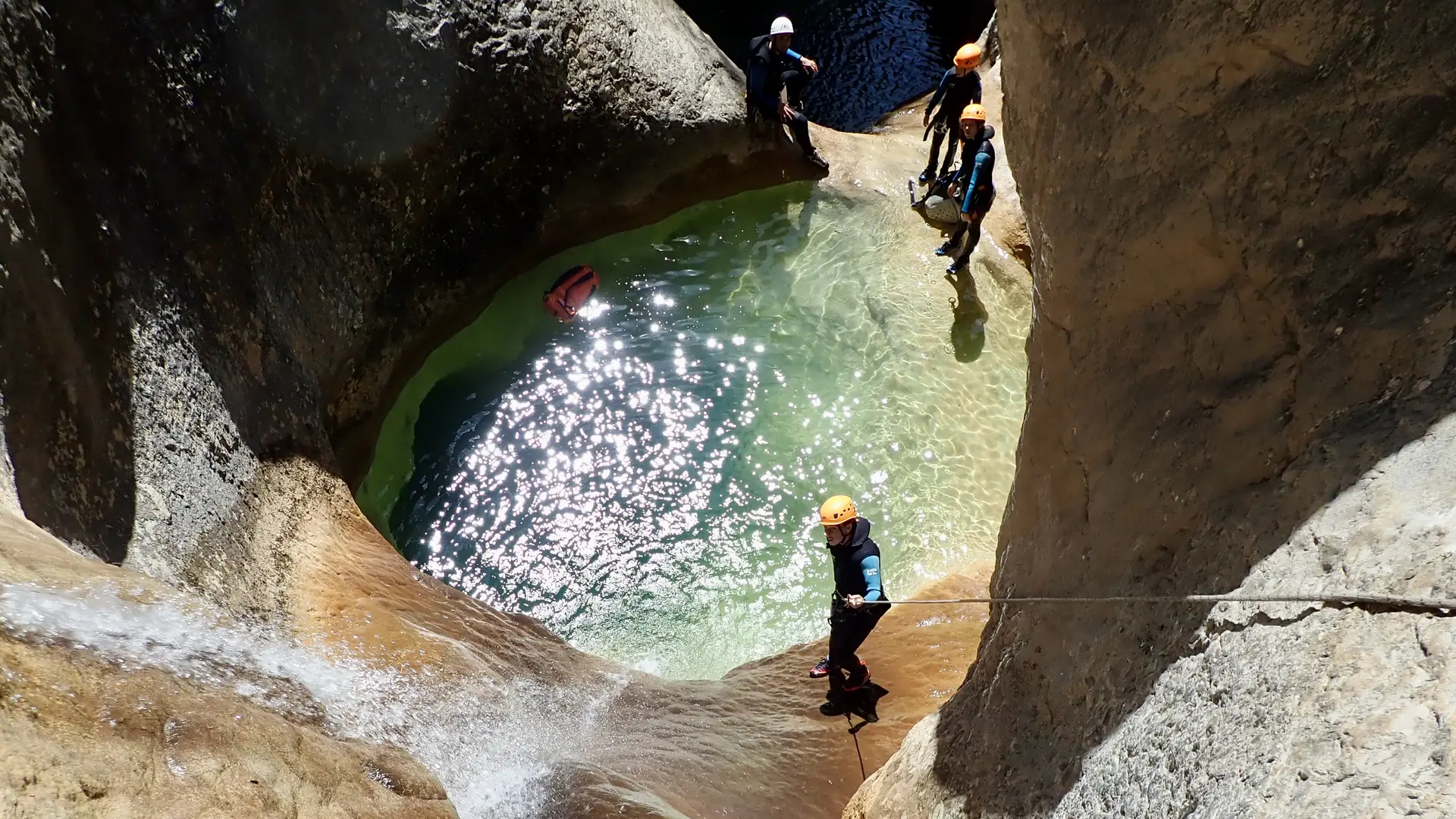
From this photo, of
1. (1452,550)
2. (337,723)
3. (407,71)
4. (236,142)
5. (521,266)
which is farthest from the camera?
(521,266)

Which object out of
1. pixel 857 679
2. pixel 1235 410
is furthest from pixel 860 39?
pixel 1235 410

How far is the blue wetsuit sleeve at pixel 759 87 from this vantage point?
377 inches

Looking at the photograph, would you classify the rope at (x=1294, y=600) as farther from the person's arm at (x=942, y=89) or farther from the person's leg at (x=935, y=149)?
the person's leg at (x=935, y=149)

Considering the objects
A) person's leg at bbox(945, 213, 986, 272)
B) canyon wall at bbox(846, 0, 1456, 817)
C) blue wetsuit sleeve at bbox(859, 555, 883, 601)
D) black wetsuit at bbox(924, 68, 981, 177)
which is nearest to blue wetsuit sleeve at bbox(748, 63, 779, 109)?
black wetsuit at bbox(924, 68, 981, 177)

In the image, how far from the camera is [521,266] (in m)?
8.79

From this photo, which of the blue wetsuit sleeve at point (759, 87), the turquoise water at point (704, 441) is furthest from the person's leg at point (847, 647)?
the blue wetsuit sleeve at point (759, 87)

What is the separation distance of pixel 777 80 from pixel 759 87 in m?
0.23

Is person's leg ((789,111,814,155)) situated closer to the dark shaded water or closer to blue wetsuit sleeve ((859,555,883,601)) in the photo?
the dark shaded water

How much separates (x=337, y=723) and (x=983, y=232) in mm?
7651

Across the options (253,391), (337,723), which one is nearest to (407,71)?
(253,391)

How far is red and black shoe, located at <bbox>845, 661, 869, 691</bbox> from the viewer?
5.32 meters

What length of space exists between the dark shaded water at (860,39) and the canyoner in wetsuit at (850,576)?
29.1 ft

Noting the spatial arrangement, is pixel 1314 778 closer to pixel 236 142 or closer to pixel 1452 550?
pixel 1452 550

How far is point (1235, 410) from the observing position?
94.3 inches
